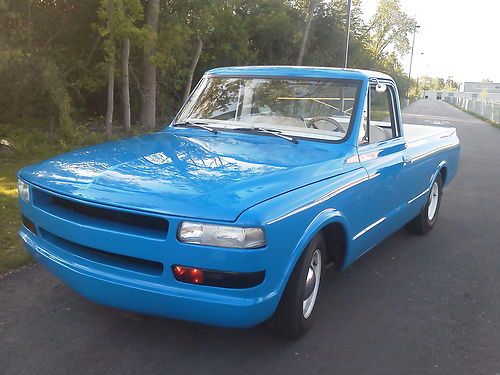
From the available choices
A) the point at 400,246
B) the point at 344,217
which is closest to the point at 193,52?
the point at 400,246

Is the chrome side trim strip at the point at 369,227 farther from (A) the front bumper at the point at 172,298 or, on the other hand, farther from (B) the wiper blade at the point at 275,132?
(A) the front bumper at the point at 172,298

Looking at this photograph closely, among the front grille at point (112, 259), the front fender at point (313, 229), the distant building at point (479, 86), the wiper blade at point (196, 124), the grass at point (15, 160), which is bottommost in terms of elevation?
the grass at point (15, 160)

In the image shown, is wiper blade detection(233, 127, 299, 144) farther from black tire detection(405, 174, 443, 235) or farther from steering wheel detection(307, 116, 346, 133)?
black tire detection(405, 174, 443, 235)

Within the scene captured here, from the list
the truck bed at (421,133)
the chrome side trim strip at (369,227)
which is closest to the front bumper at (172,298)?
the chrome side trim strip at (369,227)

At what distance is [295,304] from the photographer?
10.5ft

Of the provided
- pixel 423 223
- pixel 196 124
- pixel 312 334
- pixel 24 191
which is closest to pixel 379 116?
pixel 423 223

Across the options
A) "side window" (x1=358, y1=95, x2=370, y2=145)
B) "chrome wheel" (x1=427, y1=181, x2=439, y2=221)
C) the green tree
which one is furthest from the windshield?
the green tree

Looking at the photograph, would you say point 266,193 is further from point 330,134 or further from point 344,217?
point 330,134

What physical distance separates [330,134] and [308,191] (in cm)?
109

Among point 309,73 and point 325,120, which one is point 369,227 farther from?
point 309,73

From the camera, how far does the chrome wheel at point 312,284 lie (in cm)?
345

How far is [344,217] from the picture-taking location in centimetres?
358

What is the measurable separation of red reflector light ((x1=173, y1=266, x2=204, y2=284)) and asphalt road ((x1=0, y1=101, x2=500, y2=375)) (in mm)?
597

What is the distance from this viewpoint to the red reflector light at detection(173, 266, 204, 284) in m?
2.72
